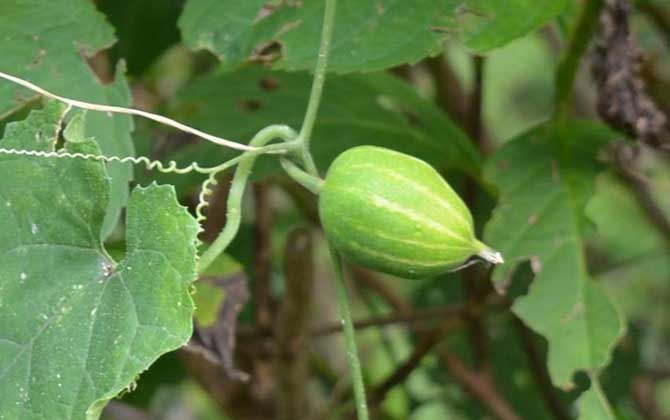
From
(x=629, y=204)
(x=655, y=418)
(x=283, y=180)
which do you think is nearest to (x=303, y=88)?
(x=283, y=180)

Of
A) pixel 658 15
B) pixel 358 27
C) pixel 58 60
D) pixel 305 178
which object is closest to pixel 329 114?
pixel 358 27

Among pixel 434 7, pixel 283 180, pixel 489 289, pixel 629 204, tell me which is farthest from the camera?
pixel 629 204

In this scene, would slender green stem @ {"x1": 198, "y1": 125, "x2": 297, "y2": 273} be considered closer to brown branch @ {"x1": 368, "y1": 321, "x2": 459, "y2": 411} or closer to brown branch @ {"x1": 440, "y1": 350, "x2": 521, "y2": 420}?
brown branch @ {"x1": 368, "y1": 321, "x2": 459, "y2": 411}

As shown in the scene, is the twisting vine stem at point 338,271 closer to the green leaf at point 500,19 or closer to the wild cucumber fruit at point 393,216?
the wild cucumber fruit at point 393,216

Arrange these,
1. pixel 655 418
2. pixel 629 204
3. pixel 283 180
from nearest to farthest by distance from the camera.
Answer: pixel 283 180 < pixel 655 418 < pixel 629 204

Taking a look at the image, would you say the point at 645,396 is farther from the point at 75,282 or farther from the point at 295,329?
the point at 75,282

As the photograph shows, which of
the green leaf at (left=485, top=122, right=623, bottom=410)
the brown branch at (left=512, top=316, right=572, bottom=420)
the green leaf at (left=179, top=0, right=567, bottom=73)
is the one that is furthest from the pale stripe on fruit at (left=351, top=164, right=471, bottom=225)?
the brown branch at (left=512, top=316, right=572, bottom=420)

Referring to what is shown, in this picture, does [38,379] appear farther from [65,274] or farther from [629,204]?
[629,204]
